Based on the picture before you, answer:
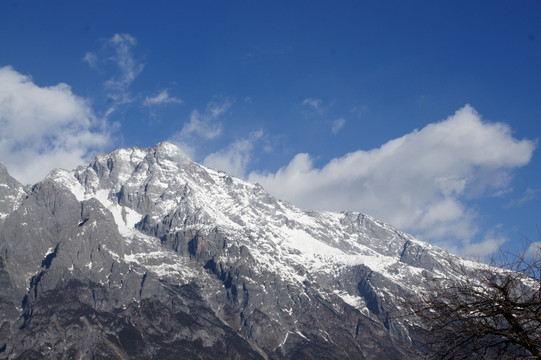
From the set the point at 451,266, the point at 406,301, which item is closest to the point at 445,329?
the point at 406,301

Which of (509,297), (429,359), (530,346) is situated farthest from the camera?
(429,359)

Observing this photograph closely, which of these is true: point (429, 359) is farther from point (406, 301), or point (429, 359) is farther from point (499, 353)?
point (499, 353)

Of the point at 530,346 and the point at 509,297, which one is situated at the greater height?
the point at 509,297

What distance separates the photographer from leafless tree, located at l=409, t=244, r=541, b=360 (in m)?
11.9

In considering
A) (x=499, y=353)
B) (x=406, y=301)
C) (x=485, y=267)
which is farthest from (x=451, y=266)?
(x=499, y=353)

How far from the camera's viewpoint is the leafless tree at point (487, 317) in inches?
470

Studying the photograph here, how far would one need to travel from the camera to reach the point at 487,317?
12344 millimetres

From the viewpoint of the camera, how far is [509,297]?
1254cm

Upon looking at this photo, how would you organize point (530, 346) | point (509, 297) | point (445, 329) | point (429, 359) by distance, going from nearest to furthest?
point (530, 346) → point (509, 297) → point (445, 329) → point (429, 359)

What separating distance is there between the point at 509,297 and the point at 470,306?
95cm

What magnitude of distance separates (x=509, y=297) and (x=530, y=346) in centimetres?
127

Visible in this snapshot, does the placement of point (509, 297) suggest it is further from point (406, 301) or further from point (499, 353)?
point (406, 301)

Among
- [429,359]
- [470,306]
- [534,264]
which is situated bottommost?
[429,359]

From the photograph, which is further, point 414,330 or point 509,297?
point 414,330
